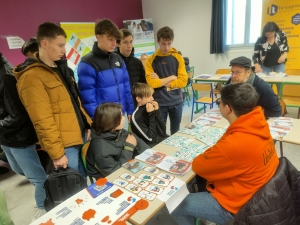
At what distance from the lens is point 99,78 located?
183 centimetres

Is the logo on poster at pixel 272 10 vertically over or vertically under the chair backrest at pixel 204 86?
over

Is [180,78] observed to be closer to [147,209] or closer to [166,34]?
[166,34]

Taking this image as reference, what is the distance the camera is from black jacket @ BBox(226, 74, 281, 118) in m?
1.83

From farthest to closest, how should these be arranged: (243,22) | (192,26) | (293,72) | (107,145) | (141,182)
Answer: (192,26), (243,22), (293,72), (107,145), (141,182)

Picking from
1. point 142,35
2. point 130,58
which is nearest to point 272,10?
point 142,35

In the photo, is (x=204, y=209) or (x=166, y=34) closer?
(x=204, y=209)

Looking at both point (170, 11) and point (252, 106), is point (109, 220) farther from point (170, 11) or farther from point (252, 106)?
point (170, 11)

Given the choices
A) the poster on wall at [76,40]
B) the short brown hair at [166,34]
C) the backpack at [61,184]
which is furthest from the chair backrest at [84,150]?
the poster on wall at [76,40]

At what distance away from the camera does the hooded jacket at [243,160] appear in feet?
3.43

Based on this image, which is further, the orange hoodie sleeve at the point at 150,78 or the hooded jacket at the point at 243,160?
the orange hoodie sleeve at the point at 150,78

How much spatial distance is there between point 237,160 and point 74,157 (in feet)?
3.66

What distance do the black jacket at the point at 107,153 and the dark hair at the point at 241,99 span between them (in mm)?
753

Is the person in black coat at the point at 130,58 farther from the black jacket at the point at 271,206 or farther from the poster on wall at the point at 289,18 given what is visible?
the poster on wall at the point at 289,18

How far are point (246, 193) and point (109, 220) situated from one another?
2.25ft
